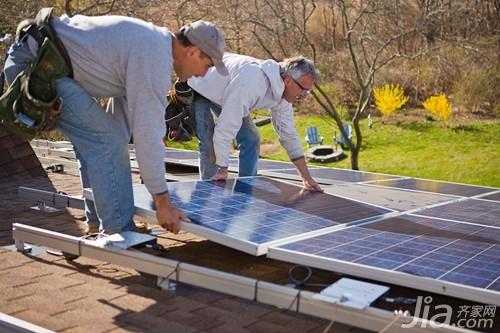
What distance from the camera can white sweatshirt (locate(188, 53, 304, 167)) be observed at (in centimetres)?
454

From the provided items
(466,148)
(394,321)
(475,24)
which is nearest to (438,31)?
(475,24)

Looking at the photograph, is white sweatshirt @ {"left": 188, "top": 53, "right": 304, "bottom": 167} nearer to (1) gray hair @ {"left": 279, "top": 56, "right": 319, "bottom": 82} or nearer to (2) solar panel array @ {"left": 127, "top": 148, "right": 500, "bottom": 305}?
(1) gray hair @ {"left": 279, "top": 56, "right": 319, "bottom": 82}

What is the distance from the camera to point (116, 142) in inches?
134

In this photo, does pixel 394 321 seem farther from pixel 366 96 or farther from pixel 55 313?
pixel 366 96

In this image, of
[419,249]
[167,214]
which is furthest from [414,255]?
[167,214]

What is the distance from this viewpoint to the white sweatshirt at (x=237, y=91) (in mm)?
4535

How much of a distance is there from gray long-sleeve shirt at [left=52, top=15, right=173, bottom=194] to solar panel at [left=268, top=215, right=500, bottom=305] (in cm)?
83

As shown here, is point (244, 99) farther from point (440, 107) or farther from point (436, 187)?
point (440, 107)

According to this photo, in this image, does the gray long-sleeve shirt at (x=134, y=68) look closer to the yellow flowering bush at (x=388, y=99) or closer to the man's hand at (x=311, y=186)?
the man's hand at (x=311, y=186)

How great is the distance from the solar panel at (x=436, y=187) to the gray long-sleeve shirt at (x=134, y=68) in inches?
140

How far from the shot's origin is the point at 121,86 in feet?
11.1

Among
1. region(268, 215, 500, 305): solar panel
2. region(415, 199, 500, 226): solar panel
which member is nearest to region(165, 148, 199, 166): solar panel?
region(415, 199, 500, 226): solar panel

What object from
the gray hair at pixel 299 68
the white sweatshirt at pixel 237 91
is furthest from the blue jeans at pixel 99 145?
the gray hair at pixel 299 68

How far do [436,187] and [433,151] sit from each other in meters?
8.77
